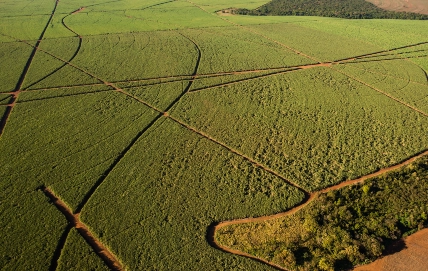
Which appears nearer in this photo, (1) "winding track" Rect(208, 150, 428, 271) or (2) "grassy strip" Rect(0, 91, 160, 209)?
(1) "winding track" Rect(208, 150, 428, 271)

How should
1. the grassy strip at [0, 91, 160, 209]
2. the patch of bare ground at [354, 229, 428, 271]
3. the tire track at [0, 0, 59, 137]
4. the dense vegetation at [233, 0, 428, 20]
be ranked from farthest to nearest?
1. the dense vegetation at [233, 0, 428, 20]
2. the tire track at [0, 0, 59, 137]
3. the grassy strip at [0, 91, 160, 209]
4. the patch of bare ground at [354, 229, 428, 271]

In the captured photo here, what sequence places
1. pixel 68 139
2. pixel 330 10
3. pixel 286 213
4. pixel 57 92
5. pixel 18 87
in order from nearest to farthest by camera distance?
1. pixel 286 213
2. pixel 68 139
3. pixel 57 92
4. pixel 18 87
5. pixel 330 10

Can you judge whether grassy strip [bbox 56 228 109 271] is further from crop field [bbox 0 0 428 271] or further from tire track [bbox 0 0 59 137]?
tire track [bbox 0 0 59 137]

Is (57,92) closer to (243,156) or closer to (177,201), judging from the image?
(177,201)

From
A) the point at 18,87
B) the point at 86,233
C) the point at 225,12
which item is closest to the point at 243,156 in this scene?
the point at 86,233

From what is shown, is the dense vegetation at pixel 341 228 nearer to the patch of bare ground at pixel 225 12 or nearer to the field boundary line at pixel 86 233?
the field boundary line at pixel 86 233

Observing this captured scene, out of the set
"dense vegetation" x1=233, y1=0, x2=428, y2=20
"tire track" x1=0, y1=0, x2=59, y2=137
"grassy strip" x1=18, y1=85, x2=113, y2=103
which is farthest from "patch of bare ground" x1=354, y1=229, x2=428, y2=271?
"dense vegetation" x1=233, y1=0, x2=428, y2=20

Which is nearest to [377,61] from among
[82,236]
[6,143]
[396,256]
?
[396,256]
